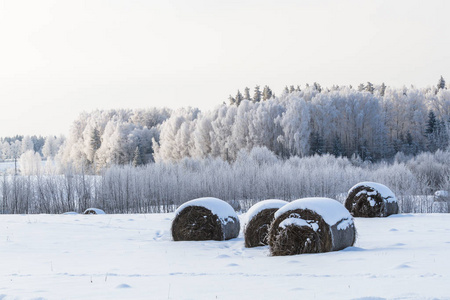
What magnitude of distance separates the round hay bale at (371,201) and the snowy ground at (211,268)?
152 inches

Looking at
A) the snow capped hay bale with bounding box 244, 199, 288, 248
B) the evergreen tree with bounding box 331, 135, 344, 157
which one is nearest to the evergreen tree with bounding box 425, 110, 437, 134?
the evergreen tree with bounding box 331, 135, 344, 157

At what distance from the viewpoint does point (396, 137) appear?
62.7 metres

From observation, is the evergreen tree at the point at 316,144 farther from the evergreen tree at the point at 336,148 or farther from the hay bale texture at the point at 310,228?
the hay bale texture at the point at 310,228

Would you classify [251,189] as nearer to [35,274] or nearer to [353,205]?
[353,205]

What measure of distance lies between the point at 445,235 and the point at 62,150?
8542cm

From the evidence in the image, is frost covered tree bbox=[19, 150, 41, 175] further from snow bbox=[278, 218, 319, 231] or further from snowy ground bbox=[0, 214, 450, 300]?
snow bbox=[278, 218, 319, 231]

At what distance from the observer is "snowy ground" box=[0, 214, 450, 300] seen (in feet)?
19.1

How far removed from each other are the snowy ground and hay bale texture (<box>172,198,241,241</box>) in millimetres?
341

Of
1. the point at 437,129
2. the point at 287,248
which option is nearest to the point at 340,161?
the point at 437,129

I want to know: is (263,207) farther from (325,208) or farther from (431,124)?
(431,124)

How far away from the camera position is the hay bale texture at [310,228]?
338 inches

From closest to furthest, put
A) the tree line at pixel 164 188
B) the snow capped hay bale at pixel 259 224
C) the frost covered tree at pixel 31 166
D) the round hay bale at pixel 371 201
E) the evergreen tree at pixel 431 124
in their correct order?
the snow capped hay bale at pixel 259 224, the round hay bale at pixel 371 201, the tree line at pixel 164 188, the frost covered tree at pixel 31 166, the evergreen tree at pixel 431 124

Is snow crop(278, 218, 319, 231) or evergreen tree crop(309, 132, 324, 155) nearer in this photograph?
snow crop(278, 218, 319, 231)

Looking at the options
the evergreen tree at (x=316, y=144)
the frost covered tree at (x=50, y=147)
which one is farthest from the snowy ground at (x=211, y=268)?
the frost covered tree at (x=50, y=147)
